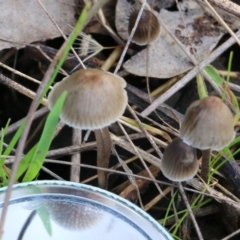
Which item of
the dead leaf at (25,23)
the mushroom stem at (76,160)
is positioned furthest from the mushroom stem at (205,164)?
the dead leaf at (25,23)

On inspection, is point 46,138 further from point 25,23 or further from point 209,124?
point 25,23

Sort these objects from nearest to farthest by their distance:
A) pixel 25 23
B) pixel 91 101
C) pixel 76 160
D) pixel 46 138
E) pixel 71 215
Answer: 1. pixel 91 101
2. pixel 46 138
3. pixel 71 215
4. pixel 76 160
5. pixel 25 23

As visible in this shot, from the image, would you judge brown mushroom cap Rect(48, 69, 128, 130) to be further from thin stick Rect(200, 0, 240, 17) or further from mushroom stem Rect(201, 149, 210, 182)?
thin stick Rect(200, 0, 240, 17)

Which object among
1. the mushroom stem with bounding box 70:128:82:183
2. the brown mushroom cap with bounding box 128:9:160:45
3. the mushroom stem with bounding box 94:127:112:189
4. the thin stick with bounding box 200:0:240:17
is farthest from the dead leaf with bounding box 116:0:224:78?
the mushroom stem with bounding box 94:127:112:189

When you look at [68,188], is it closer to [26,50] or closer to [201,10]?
[26,50]

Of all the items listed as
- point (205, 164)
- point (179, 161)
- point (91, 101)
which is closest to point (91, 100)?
point (91, 101)

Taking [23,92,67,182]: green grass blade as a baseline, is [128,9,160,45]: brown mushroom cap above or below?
above

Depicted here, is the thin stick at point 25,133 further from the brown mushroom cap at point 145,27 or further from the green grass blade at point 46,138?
the brown mushroom cap at point 145,27
